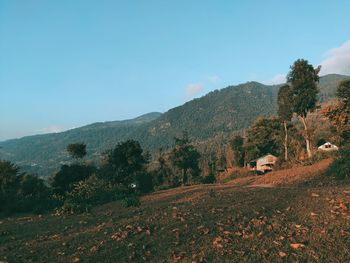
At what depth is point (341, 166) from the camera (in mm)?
17062

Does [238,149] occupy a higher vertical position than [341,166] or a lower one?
lower

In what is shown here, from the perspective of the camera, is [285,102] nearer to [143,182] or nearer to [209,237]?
[143,182]

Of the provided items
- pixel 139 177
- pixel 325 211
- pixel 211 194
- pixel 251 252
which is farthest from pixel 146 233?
pixel 139 177

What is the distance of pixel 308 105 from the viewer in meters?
34.7

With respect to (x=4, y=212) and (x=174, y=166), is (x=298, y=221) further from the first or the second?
(x=174, y=166)

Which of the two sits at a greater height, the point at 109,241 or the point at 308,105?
the point at 308,105

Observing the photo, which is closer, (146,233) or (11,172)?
(146,233)

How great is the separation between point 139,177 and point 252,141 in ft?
118

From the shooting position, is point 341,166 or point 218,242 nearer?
point 218,242

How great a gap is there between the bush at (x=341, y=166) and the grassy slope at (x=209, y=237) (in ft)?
27.1

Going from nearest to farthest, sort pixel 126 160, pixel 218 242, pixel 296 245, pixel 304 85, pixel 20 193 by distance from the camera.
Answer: pixel 296 245 < pixel 218 242 < pixel 20 193 < pixel 126 160 < pixel 304 85

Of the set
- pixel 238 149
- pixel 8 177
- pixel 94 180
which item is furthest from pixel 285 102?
pixel 8 177

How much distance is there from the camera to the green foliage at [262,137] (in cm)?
5931

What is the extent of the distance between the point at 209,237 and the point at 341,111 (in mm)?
24312
